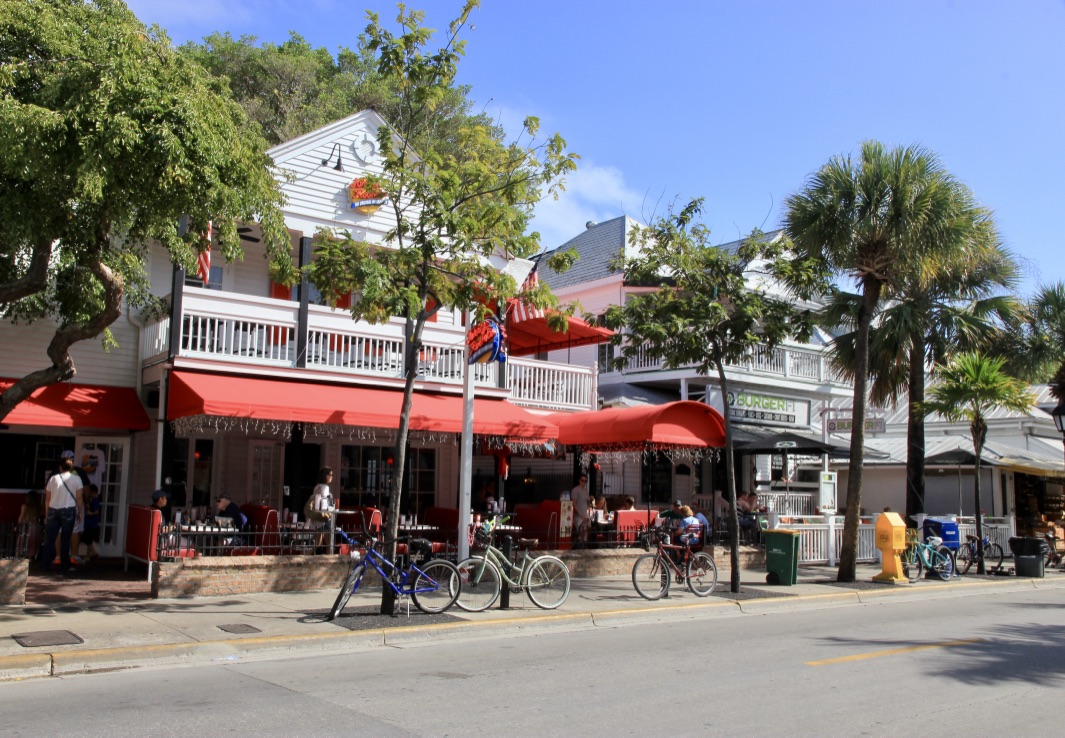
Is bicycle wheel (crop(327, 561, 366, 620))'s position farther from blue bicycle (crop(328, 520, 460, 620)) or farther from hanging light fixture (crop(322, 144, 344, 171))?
hanging light fixture (crop(322, 144, 344, 171))

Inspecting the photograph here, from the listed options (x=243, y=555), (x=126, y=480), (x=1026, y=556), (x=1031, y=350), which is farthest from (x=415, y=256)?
(x=1031, y=350)

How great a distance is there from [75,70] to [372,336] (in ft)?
25.5

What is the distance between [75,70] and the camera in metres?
9.80

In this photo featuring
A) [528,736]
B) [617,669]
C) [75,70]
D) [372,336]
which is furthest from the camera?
[372,336]

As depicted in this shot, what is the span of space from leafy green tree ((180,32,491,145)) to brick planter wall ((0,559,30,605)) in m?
24.6

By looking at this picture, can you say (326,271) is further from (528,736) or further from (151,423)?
(528,736)

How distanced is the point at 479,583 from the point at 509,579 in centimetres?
45

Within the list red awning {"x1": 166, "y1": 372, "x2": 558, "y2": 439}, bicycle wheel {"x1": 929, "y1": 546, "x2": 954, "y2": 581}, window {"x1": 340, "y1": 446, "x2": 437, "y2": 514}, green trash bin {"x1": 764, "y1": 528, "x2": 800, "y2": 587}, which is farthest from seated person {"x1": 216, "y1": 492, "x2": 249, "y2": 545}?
bicycle wheel {"x1": 929, "y1": 546, "x2": 954, "y2": 581}

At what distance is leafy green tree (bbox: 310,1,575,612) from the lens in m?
12.0

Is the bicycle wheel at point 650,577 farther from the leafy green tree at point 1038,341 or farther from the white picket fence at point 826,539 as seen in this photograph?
the leafy green tree at point 1038,341

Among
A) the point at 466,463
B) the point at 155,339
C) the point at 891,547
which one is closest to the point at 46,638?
the point at 466,463

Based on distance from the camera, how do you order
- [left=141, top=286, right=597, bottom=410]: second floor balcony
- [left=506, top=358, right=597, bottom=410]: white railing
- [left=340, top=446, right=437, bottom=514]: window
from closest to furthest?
[left=141, top=286, right=597, bottom=410]: second floor balcony → [left=340, top=446, right=437, bottom=514]: window → [left=506, top=358, right=597, bottom=410]: white railing

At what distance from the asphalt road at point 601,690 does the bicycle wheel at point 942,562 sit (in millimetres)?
7823

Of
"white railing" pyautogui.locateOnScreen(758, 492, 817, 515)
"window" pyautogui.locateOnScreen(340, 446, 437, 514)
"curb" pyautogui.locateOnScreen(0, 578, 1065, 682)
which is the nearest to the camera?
"curb" pyautogui.locateOnScreen(0, 578, 1065, 682)
